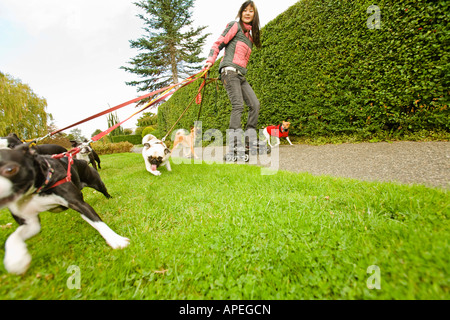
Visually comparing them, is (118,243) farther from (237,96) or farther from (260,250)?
(237,96)

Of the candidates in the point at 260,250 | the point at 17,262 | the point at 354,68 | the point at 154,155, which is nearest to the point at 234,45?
the point at 354,68

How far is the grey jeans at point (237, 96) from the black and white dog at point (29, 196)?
3.16 meters

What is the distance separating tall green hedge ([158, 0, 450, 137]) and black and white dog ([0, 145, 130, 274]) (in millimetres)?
3741

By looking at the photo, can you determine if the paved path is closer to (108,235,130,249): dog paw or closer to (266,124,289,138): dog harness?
(266,124,289,138): dog harness

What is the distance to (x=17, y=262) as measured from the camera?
3.85ft

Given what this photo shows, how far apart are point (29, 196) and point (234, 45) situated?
13.4ft

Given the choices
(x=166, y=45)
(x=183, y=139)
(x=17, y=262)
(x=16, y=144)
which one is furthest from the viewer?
(x=166, y=45)

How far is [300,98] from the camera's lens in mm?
5453

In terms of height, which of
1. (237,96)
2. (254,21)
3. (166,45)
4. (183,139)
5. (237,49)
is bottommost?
(183,139)

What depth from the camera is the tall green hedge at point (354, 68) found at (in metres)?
3.32

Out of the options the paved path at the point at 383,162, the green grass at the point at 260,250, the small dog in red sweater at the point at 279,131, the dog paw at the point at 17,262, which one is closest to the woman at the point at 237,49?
the paved path at the point at 383,162

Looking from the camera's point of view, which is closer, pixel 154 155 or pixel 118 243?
pixel 118 243

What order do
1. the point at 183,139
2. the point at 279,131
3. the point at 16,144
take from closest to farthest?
the point at 16,144, the point at 279,131, the point at 183,139
